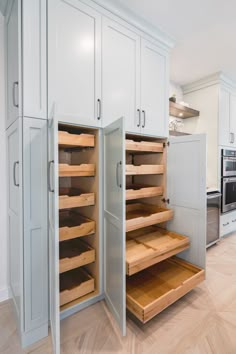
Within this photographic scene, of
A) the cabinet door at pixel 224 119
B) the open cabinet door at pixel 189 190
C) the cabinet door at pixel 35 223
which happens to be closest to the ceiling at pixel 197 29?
the cabinet door at pixel 224 119

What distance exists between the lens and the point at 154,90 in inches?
81.0

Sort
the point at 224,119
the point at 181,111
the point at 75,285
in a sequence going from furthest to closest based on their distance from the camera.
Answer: the point at 224,119, the point at 181,111, the point at 75,285

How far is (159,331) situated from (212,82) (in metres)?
3.43

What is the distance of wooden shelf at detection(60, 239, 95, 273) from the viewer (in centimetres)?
155

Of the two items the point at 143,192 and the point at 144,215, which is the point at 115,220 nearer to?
the point at 143,192

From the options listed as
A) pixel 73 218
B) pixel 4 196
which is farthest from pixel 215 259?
pixel 4 196

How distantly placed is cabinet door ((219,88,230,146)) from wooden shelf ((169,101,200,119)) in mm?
377

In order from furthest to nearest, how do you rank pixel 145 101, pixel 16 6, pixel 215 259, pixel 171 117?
pixel 171 117 → pixel 215 259 → pixel 145 101 → pixel 16 6

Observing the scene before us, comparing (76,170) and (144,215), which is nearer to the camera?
(76,170)

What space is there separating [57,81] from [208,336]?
2.19m

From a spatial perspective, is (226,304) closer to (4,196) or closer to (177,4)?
(4,196)

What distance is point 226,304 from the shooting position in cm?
176

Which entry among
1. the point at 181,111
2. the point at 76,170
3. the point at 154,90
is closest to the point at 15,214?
the point at 76,170

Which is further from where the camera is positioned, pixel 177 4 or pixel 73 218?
pixel 73 218
